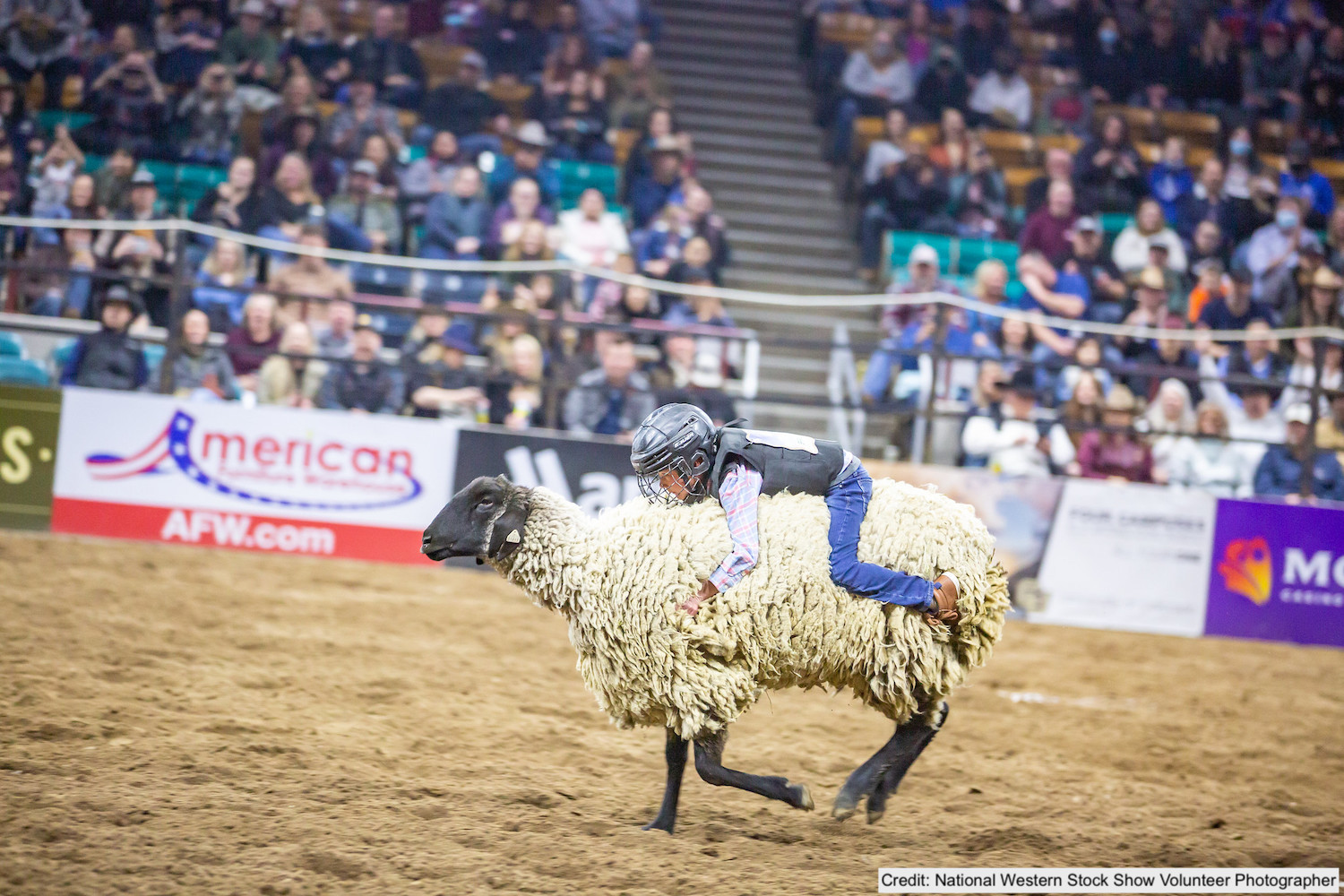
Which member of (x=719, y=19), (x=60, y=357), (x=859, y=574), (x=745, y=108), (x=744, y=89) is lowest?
(x=859, y=574)

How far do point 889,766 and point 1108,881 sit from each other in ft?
2.84

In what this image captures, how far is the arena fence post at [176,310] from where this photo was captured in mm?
8969

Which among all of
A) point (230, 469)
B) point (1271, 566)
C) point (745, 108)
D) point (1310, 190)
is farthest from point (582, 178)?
point (1310, 190)

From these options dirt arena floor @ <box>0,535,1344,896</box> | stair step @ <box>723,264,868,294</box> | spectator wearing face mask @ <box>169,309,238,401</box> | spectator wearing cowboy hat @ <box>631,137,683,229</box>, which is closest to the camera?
dirt arena floor @ <box>0,535,1344,896</box>

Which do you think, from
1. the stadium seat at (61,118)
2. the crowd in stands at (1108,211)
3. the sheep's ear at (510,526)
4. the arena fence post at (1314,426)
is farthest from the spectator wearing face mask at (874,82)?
the sheep's ear at (510,526)

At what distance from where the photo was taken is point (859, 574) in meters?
4.33

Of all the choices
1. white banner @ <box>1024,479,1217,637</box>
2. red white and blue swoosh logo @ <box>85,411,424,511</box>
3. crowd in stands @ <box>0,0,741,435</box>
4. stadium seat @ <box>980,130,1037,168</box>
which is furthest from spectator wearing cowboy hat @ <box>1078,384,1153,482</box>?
red white and blue swoosh logo @ <box>85,411,424,511</box>

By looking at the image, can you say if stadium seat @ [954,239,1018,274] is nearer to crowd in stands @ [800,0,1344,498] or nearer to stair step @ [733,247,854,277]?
crowd in stands @ [800,0,1344,498]

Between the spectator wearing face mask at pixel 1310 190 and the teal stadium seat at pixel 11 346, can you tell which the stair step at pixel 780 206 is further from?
the teal stadium seat at pixel 11 346

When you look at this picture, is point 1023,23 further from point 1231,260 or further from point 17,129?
point 17,129

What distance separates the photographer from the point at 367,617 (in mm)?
7574

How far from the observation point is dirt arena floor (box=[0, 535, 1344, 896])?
3883 mm

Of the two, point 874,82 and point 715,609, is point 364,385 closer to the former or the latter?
point 715,609

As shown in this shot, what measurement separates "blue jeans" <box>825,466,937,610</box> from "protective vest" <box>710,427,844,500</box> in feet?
0.44
